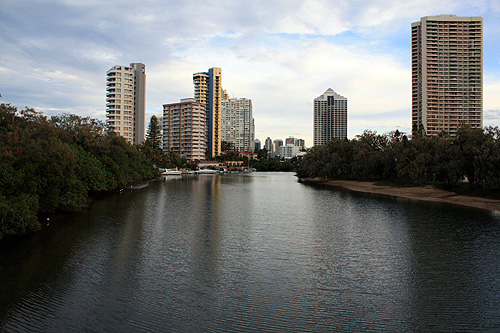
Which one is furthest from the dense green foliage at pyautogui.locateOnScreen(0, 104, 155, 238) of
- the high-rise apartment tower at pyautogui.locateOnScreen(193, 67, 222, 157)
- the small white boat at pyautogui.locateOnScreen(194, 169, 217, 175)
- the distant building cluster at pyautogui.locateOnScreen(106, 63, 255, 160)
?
the high-rise apartment tower at pyautogui.locateOnScreen(193, 67, 222, 157)

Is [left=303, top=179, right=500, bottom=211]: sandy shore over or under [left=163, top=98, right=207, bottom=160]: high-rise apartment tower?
under

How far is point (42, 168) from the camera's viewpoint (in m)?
24.0

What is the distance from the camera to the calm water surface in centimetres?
1126

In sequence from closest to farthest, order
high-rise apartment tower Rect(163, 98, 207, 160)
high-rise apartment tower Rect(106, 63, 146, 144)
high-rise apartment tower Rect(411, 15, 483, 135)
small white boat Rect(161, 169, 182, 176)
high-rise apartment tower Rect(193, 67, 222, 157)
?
high-rise apartment tower Rect(106, 63, 146, 144)
small white boat Rect(161, 169, 182, 176)
high-rise apartment tower Rect(411, 15, 483, 135)
high-rise apartment tower Rect(163, 98, 207, 160)
high-rise apartment tower Rect(193, 67, 222, 157)

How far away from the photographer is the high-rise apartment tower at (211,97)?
164 m

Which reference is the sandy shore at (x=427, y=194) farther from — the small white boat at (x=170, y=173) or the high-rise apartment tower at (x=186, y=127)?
the high-rise apartment tower at (x=186, y=127)

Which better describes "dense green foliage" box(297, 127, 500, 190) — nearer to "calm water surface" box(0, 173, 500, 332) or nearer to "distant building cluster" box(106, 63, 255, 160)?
"calm water surface" box(0, 173, 500, 332)

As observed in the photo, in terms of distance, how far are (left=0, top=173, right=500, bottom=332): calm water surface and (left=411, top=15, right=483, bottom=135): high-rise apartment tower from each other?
102682 mm

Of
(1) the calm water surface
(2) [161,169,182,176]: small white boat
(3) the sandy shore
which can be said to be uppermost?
(2) [161,169,182,176]: small white boat

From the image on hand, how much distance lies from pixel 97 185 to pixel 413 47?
117184 millimetres

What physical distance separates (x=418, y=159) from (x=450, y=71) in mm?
86976

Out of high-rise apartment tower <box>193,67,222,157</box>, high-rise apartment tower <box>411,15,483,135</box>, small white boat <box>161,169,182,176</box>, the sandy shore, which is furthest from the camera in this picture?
high-rise apartment tower <box>193,67,222,157</box>

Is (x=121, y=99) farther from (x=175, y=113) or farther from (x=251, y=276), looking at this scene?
(x=251, y=276)

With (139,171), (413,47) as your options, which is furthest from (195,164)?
(413,47)
